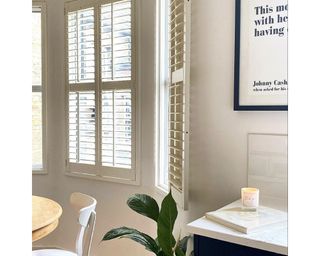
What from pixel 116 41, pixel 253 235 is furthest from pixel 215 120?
pixel 116 41

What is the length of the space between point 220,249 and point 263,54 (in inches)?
33.8

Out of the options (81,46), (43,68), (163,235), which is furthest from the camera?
(43,68)

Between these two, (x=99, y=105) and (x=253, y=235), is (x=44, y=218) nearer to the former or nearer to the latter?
(x=253, y=235)

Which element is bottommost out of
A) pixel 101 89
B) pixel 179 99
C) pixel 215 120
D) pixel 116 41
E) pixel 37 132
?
pixel 37 132

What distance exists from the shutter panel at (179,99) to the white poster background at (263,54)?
0.26m

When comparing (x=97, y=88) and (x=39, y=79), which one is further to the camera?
(x=39, y=79)

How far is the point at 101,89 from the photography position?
2666mm

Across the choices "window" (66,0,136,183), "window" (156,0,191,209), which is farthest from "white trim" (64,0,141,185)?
"window" (156,0,191,209)

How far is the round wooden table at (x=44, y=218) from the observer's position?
62.0 inches

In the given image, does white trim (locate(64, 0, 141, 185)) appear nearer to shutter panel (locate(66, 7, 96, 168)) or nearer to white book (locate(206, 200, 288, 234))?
shutter panel (locate(66, 7, 96, 168))

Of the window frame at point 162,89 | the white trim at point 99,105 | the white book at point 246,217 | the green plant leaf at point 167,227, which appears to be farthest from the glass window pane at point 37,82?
the white book at point 246,217

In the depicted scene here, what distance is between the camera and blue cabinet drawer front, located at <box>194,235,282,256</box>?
1.10 m

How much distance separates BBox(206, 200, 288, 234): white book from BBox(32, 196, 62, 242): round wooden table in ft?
2.56

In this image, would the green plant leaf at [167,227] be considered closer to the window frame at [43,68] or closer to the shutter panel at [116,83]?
the shutter panel at [116,83]
